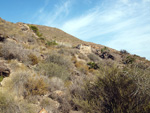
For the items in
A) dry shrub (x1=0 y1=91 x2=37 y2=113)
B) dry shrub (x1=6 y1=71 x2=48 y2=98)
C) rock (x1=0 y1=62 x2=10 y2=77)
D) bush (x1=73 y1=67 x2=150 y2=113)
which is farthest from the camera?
rock (x1=0 y1=62 x2=10 y2=77)

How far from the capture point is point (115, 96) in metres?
3.14

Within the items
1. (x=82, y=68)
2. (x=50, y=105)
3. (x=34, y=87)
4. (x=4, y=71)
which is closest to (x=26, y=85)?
(x=34, y=87)

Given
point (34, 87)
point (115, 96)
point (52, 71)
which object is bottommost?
point (34, 87)

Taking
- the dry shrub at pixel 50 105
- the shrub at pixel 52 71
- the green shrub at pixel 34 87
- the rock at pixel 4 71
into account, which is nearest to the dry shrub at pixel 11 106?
the dry shrub at pixel 50 105

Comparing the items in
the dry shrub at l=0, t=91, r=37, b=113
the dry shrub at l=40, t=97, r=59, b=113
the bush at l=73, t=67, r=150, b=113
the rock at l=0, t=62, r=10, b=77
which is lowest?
the dry shrub at l=40, t=97, r=59, b=113

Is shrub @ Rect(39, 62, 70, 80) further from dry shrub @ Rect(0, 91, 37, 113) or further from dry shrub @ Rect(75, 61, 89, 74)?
dry shrub @ Rect(0, 91, 37, 113)

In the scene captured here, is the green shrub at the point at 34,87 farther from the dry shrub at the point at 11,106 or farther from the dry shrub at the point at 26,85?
the dry shrub at the point at 11,106

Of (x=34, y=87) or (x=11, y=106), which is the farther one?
(x=34, y=87)

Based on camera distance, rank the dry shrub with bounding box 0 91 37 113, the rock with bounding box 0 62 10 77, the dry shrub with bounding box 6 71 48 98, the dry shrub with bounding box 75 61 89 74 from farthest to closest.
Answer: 1. the dry shrub with bounding box 75 61 89 74
2. the rock with bounding box 0 62 10 77
3. the dry shrub with bounding box 6 71 48 98
4. the dry shrub with bounding box 0 91 37 113

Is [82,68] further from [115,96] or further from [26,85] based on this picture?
[115,96]

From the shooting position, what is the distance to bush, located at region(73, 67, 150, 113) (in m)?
2.67

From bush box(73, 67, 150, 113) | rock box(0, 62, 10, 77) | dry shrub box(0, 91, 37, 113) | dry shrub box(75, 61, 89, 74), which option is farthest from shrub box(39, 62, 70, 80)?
dry shrub box(0, 91, 37, 113)

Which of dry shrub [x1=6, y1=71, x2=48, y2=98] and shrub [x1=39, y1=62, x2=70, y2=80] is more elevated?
shrub [x1=39, y1=62, x2=70, y2=80]

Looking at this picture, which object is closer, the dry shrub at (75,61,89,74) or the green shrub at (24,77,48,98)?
the green shrub at (24,77,48,98)
